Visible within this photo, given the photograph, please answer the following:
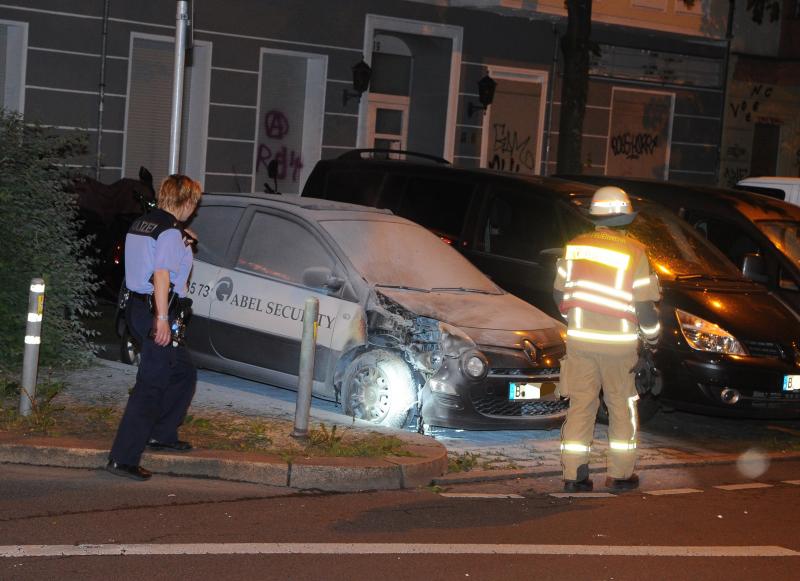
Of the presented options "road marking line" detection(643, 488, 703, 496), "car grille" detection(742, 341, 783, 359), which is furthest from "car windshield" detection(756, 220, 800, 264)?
"road marking line" detection(643, 488, 703, 496)

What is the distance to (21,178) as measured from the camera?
10.7 meters

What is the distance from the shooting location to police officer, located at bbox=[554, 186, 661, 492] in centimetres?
836

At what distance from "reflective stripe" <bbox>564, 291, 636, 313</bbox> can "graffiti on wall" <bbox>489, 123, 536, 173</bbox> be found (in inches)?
591

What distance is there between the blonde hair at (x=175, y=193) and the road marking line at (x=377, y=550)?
219 centimetres

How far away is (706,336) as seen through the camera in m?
10.8

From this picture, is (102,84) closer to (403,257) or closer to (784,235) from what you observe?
(403,257)

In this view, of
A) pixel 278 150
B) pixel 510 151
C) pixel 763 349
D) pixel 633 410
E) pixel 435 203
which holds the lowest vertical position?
pixel 633 410

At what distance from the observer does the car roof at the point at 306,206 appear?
10.5 meters

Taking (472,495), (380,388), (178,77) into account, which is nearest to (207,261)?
(178,77)

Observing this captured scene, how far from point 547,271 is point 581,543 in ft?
15.0

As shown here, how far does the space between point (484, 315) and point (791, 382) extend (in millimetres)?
2662

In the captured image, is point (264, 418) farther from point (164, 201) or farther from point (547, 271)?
point (547, 271)

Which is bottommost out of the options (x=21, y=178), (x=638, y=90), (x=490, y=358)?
(x=490, y=358)

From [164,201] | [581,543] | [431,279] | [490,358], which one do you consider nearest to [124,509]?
[164,201]
